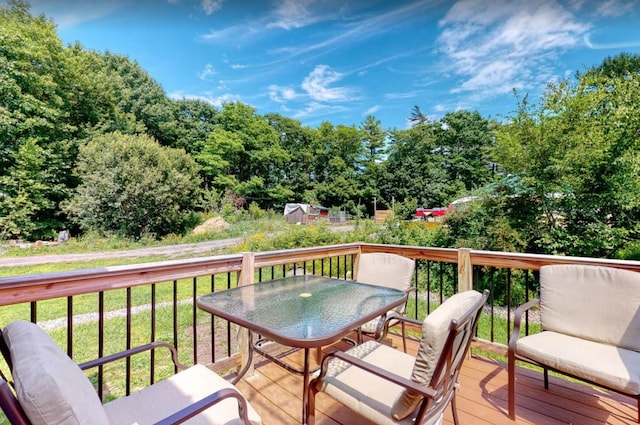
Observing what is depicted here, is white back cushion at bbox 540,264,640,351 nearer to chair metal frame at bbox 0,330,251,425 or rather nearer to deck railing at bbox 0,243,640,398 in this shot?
deck railing at bbox 0,243,640,398

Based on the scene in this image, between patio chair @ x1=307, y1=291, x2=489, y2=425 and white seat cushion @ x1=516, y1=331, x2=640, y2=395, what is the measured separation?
73 cm

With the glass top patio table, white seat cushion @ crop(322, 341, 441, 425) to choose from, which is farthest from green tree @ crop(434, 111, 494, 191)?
white seat cushion @ crop(322, 341, 441, 425)

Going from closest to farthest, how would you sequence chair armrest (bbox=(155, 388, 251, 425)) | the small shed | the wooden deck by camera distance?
chair armrest (bbox=(155, 388, 251, 425)), the wooden deck, the small shed

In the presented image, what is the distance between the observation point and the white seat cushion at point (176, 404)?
3.94ft

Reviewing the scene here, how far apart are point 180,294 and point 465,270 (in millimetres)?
5574

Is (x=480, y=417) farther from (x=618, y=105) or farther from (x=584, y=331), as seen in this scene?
(x=618, y=105)

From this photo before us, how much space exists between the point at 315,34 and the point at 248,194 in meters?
18.4

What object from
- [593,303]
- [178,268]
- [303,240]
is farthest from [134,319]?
[593,303]

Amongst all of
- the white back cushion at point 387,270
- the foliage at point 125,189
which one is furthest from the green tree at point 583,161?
the foliage at point 125,189

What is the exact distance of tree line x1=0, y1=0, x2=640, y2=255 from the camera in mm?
6547

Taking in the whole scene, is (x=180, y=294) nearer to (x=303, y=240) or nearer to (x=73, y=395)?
(x=303, y=240)

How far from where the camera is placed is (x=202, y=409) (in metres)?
1.00

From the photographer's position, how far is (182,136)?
24.3 metres

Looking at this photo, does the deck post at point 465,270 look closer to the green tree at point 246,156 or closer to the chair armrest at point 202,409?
the chair armrest at point 202,409
